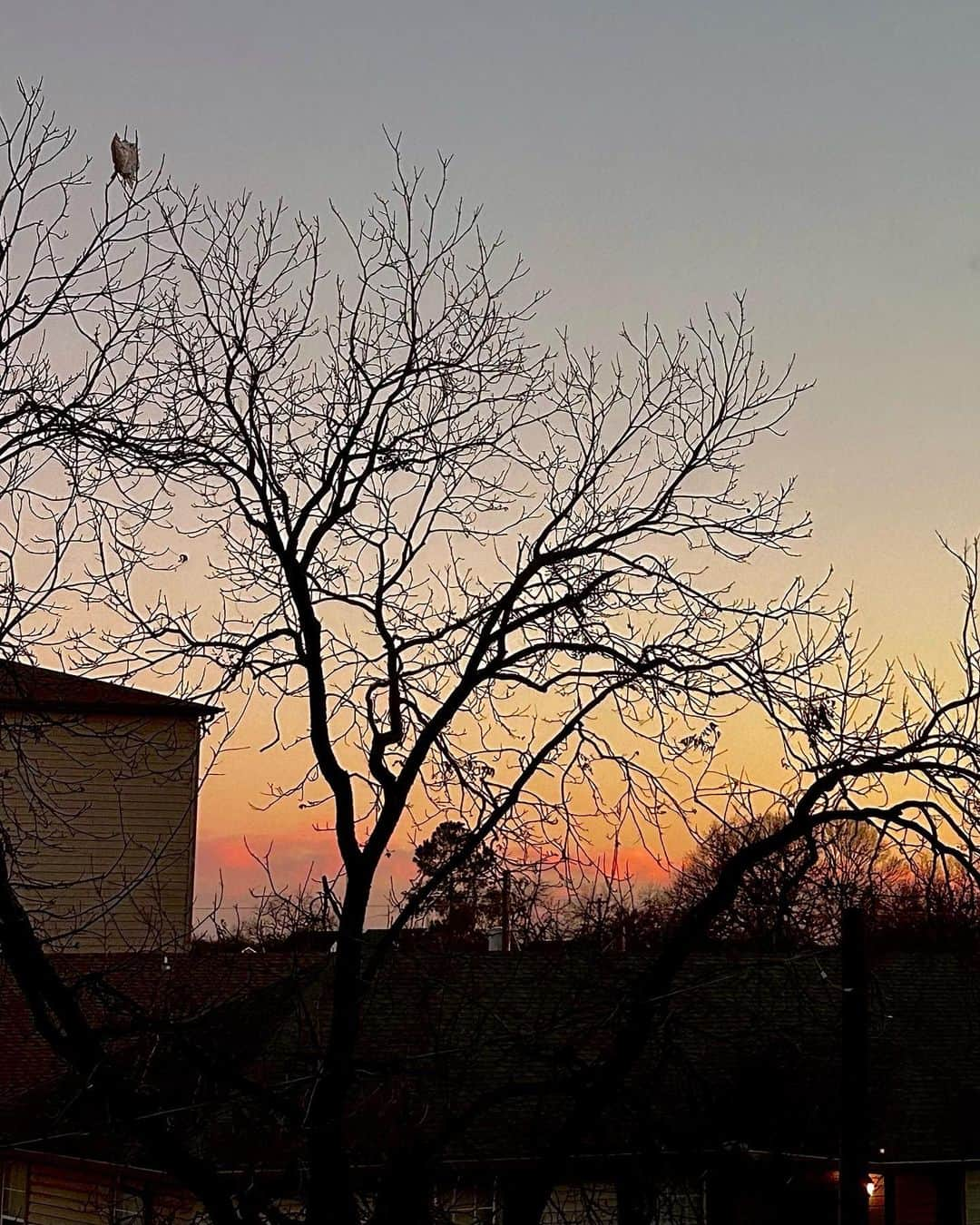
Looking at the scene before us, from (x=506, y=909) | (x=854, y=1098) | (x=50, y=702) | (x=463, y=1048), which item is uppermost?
(x=50, y=702)

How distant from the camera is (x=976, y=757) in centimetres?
750

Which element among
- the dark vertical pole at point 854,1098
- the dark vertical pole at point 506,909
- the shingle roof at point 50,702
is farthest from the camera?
the dark vertical pole at point 854,1098

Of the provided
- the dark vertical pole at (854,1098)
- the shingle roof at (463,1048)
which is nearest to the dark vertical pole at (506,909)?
the shingle roof at (463,1048)

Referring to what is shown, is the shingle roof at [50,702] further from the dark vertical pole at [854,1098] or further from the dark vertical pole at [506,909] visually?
the dark vertical pole at [854,1098]

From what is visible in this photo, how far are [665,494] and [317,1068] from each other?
3.69 m

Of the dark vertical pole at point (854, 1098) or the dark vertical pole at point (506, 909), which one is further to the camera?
the dark vertical pole at point (854, 1098)

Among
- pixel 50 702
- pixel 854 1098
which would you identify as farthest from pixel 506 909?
pixel 854 1098

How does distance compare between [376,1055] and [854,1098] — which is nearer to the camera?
[376,1055]

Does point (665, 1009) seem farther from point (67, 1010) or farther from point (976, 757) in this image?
point (67, 1010)

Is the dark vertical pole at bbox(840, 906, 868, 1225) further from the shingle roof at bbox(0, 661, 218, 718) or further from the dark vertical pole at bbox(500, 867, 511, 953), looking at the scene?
the shingle roof at bbox(0, 661, 218, 718)

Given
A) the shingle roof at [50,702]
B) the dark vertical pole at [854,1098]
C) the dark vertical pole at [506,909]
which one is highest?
the shingle roof at [50,702]

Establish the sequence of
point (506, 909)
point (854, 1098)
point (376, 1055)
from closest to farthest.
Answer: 1. point (506, 909)
2. point (376, 1055)
3. point (854, 1098)

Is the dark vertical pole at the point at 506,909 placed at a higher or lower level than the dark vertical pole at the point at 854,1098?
higher

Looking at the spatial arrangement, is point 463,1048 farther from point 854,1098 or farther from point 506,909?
point 854,1098
